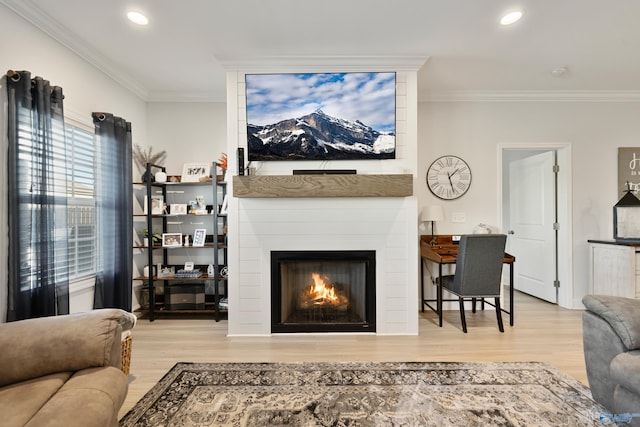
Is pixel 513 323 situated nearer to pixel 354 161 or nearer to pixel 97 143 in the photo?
pixel 354 161

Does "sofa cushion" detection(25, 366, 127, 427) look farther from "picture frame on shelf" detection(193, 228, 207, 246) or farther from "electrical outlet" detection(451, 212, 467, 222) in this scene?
"electrical outlet" detection(451, 212, 467, 222)

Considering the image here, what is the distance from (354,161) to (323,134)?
0.40m

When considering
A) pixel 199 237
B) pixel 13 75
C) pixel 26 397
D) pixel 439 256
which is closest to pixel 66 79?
pixel 13 75

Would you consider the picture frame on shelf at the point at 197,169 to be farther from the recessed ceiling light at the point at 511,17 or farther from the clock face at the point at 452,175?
the recessed ceiling light at the point at 511,17

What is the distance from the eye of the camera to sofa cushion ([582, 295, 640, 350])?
1659 mm

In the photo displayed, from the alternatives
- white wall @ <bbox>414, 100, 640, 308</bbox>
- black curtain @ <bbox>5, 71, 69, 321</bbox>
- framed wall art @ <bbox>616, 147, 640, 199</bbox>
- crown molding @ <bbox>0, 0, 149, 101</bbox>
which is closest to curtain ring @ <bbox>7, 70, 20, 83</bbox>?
black curtain @ <bbox>5, 71, 69, 321</bbox>

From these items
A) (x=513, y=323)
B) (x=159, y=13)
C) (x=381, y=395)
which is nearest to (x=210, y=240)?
(x=159, y=13)

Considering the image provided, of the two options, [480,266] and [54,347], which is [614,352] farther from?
[54,347]

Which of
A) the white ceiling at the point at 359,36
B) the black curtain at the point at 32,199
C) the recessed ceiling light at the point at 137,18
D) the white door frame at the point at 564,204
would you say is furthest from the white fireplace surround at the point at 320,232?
the white door frame at the point at 564,204

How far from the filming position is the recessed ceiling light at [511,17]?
7.74 feet

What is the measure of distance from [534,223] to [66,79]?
5.64 metres

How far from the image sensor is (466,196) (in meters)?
3.94

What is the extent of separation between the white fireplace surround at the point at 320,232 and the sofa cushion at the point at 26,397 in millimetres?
1743

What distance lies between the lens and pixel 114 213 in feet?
10.4
